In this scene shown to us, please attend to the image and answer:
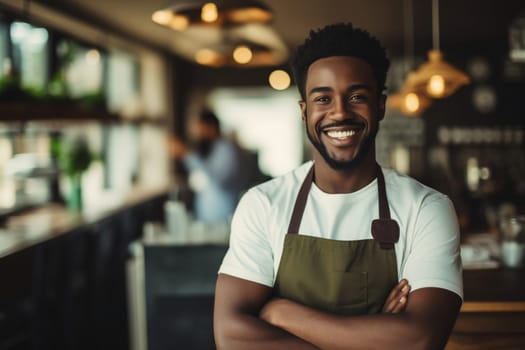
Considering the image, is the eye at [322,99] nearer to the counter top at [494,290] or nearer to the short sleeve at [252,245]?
the short sleeve at [252,245]

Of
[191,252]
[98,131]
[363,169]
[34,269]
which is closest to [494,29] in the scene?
[98,131]

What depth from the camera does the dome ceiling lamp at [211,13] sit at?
8.35 ft

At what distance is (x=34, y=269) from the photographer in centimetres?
381

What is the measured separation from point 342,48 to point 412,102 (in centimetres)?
228

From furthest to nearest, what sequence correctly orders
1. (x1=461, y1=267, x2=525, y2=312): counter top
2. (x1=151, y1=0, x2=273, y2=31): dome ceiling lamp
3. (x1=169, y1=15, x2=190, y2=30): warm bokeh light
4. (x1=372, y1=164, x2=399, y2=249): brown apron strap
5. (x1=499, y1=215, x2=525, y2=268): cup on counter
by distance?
(x1=169, y1=15, x2=190, y2=30): warm bokeh light → (x1=499, y1=215, x2=525, y2=268): cup on counter → (x1=151, y1=0, x2=273, y2=31): dome ceiling lamp → (x1=461, y1=267, x2=525, y2=312): counter top → (x1=372, y1=164, x2=399, y2=249): brown apron strap

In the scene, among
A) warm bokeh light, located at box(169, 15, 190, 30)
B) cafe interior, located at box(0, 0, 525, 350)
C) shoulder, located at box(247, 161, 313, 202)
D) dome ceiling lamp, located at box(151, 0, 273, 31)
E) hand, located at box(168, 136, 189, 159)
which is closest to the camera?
shoulder, located at box(247, 161, 313, 202)

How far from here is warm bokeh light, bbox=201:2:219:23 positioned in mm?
2570

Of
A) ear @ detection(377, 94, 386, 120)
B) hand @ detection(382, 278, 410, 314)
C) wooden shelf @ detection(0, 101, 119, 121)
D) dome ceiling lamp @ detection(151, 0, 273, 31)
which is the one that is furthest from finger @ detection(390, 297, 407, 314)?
wooden shelf @ detection(0, 101, 119, 121)

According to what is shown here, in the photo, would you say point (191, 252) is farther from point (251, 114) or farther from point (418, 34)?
point (251, 114)

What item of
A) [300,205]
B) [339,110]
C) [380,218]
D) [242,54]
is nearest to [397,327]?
[380,218]

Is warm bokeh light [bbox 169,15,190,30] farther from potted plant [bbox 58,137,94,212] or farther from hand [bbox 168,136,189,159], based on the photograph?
hand [bbox 168,136,189,159]

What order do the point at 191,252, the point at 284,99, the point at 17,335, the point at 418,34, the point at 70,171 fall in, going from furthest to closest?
the point at 284,99 < the point at 418,34 < the point at 70,171 < the point at 17,335 < the point at 191,252

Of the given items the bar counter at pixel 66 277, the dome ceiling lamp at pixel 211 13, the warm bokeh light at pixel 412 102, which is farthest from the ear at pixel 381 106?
the bar counter at pixel 66 277

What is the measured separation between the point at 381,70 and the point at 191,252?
220cm
